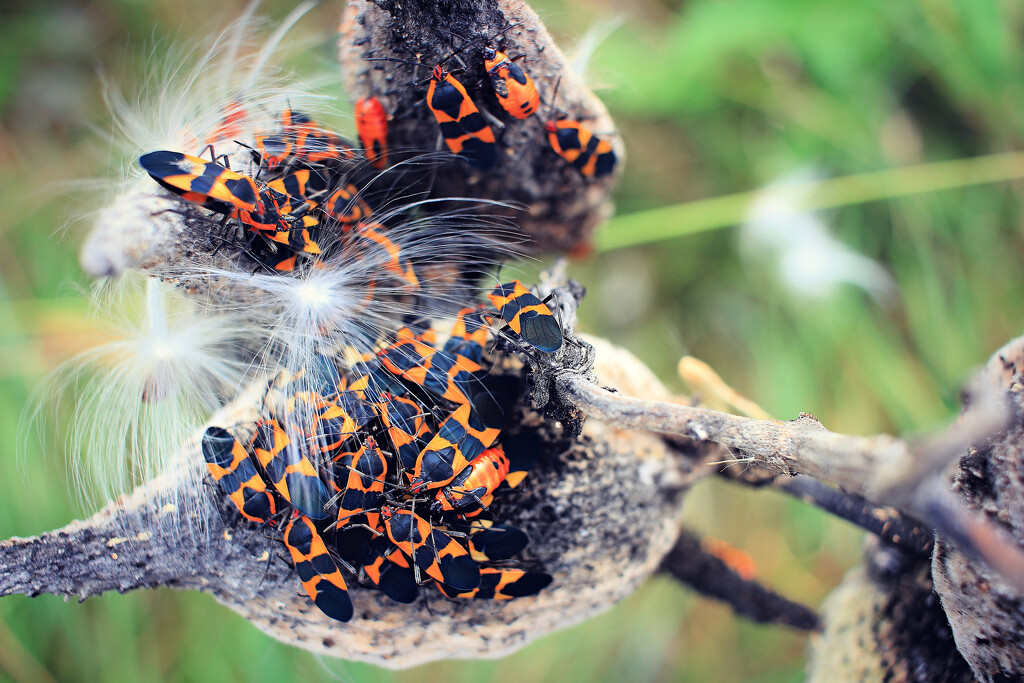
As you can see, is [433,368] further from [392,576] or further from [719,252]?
[719,252]

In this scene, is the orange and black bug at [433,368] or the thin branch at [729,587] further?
the thin branch at [729,587]

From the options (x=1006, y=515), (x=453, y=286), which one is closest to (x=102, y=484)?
(x=453, y=286)

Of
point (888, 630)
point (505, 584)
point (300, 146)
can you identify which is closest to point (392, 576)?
point (505, 584)

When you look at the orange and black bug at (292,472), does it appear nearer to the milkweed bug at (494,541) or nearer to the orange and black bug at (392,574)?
the orange and black bug at (392,574)

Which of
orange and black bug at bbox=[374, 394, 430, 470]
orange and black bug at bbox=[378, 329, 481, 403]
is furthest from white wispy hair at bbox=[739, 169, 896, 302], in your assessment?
orange and black bug at bbox=[374, 394, 430, 470]

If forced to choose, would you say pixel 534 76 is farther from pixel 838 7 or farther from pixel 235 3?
pixel 235 3

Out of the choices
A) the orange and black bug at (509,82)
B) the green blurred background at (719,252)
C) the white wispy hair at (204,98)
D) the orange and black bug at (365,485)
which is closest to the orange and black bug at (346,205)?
the white wispy hair at (204,98)
